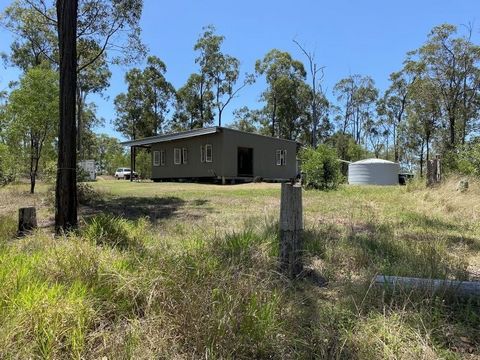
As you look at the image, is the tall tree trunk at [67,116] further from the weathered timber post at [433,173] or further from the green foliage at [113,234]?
the weathered timber post at [433,173]

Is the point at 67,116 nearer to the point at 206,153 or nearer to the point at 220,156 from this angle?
the point at 220,156

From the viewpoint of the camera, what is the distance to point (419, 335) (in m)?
2.90

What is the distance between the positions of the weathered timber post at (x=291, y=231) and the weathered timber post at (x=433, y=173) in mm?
10226

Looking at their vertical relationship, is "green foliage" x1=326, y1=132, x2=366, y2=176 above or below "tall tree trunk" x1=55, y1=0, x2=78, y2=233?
above

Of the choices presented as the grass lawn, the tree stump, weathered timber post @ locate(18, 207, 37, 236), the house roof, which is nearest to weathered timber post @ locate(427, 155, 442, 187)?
the tree stump

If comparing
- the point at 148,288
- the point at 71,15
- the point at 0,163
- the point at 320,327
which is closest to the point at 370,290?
the point at 320,327

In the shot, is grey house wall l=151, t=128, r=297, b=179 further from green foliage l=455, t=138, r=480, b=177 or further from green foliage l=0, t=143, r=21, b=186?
green foliage l=455, t=138, r=480, b=177

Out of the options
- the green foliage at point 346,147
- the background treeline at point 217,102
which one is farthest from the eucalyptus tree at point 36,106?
the green foliage at point 346,147

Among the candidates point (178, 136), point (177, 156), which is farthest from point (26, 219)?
point (177, 156)

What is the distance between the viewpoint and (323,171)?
1683 cm

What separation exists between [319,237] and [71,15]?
5.15 metres

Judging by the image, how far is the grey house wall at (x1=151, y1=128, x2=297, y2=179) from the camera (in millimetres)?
23750

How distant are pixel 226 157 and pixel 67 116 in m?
17.0

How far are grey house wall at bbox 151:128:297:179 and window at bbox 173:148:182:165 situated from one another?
0.74 ft
